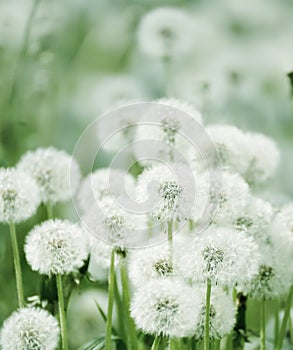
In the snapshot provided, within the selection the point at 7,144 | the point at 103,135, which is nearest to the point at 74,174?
the point at 103,135

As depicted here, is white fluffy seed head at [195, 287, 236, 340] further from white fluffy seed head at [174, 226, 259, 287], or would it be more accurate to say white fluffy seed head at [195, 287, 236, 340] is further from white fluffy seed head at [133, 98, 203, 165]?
white fluffy seed head at [133, 98, 203, 165]

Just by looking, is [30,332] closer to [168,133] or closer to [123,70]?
[168,133]

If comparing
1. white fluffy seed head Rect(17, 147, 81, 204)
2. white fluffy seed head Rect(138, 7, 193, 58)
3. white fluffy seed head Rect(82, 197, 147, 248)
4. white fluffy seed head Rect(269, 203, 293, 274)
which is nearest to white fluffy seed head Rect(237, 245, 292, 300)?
white fluffy seed head Rect(269, 203, 293, 274)

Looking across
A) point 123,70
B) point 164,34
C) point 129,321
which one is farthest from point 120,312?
point 123,70

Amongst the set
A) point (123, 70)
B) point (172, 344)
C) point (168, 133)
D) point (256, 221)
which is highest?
point (123, 70)

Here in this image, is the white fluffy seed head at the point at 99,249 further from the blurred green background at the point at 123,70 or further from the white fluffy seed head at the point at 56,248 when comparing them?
the blurred green background at the point at 123,70

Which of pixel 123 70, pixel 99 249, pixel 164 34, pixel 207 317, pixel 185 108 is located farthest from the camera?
pixel 123 70

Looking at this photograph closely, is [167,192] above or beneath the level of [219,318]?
above
